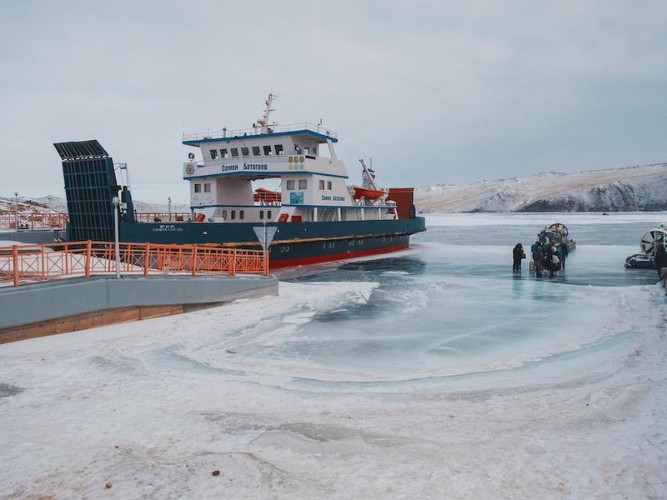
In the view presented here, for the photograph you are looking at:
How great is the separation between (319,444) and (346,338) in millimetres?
5300

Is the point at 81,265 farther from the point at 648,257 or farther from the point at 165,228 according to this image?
the point at 648,257

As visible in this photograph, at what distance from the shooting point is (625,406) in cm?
650

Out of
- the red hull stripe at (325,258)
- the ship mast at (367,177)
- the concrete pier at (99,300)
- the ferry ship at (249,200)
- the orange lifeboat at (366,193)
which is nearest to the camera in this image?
the concrete pier at (99,300)

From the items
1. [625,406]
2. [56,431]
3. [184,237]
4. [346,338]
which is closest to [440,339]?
[346,338]

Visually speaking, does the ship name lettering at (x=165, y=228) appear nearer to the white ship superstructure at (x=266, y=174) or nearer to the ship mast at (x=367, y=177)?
the white ship superstructure at (x=266, y=174)

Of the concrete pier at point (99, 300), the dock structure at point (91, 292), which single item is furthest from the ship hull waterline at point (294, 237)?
the concrete pier at point (99, 300)

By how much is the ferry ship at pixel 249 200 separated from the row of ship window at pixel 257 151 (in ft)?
0.17

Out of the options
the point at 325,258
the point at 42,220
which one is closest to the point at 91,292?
the point at 325,258

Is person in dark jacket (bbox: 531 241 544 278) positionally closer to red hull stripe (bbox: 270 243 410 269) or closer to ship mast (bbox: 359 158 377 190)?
red hull stripe (bbox: 270 243 410 269)

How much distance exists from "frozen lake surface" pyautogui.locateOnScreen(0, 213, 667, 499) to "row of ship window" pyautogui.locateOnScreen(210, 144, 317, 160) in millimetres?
15657

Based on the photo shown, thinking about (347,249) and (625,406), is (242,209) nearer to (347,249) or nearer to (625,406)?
(347,249)

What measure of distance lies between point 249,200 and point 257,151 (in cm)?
319

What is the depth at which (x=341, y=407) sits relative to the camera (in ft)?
21.4

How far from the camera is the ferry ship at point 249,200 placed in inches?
824
